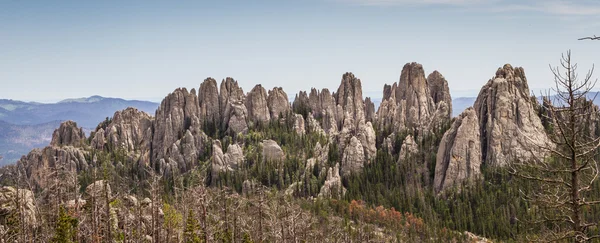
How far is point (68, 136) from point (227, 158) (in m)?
66.3

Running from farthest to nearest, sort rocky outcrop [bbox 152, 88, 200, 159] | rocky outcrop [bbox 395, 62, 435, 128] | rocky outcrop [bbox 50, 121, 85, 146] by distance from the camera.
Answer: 1. rocky outcrop [bbox 50, 121, 85, 146]
2. rocky outcrop [bbox 152, 88, 200, 159]
3. rocky outcrop [bbox 395, 62, 435, 128]

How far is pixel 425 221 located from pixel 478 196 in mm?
15227

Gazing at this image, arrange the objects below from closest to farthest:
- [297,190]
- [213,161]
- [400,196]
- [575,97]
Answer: [575,97] → [400,196] → [297,190] → [213,161]

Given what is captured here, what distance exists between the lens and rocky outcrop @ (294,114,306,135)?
16689 cm

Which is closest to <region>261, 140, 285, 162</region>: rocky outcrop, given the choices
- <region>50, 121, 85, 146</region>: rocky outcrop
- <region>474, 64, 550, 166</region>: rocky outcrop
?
<region>474, 64, 550, 166</region>: rocky outcrop

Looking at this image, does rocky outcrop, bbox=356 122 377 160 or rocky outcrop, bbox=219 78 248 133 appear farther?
rocky outcrop, bbox=219 78 248 133

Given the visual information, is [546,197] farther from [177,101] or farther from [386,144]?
[177,101]

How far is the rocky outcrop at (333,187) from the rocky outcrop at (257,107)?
4892 centimetres

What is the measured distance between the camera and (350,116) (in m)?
172

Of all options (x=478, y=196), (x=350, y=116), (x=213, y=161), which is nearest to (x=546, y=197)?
(x=478, y=196)

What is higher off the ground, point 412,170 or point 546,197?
point 546,197

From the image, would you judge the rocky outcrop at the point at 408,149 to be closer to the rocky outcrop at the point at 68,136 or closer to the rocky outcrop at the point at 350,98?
the rocky outcrop at the point at 350,98

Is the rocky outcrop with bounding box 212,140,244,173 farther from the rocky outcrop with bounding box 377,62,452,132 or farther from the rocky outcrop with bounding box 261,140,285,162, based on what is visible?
the rocky outcrop with bounding box 377,62,452,132

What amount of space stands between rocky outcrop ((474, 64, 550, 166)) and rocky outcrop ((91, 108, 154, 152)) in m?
108
